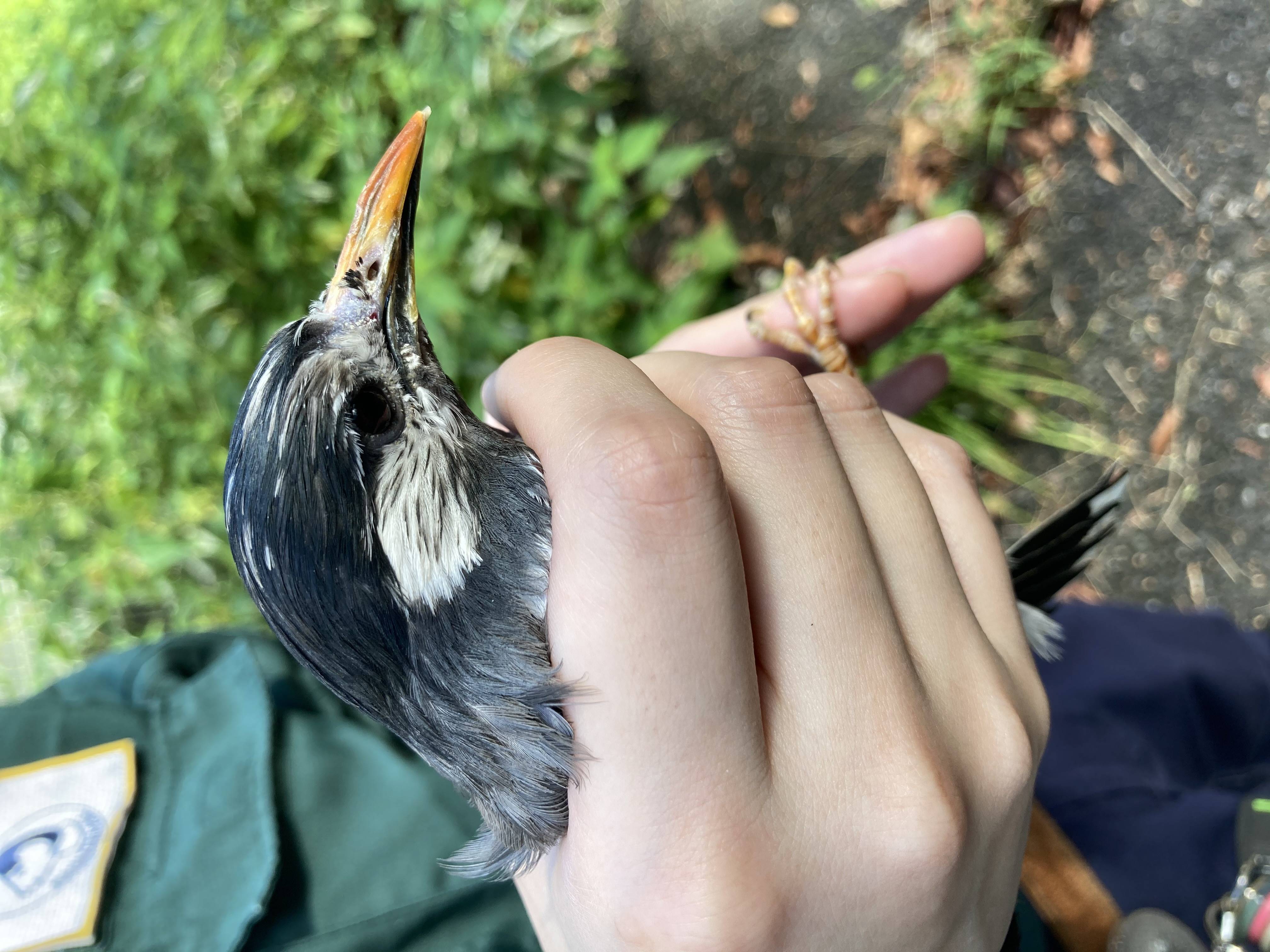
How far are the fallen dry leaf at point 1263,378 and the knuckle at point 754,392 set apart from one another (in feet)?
8.85

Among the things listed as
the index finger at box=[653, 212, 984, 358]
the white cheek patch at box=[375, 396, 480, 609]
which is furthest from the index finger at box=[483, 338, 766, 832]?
the index finger at box=[653, 212, 984, 358]

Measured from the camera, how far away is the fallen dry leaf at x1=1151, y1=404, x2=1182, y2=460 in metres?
3.07

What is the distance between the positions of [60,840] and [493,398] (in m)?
1.42

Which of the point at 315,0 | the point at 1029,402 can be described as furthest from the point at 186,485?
the point at 1029,402

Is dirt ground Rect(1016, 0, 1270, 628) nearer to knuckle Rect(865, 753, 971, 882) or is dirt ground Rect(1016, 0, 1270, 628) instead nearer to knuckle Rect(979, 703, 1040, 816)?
knuckle Rect(979, 703, 1040, 816)

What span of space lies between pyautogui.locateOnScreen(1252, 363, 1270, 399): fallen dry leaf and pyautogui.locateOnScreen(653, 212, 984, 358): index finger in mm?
1628

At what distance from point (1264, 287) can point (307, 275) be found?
3.51 metres

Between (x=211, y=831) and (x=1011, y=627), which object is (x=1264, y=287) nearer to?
(x=1011, y=627)

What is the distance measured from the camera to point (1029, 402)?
3379 mm

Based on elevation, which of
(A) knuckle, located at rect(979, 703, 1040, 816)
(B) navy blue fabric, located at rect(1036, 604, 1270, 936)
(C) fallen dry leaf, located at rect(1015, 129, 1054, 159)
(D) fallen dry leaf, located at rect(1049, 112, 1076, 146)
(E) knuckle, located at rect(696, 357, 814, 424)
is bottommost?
(B) navy blue fabric, located at rect(1036, 604, 1270, 936)

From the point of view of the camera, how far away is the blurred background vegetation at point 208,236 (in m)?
A: 2.24

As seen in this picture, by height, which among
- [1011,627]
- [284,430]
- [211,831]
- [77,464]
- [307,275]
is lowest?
[211,831]

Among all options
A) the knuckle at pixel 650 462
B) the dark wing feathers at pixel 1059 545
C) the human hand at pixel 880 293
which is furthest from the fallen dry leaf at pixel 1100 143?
the knuckle at pixel 650 462

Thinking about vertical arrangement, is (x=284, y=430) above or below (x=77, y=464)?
above
